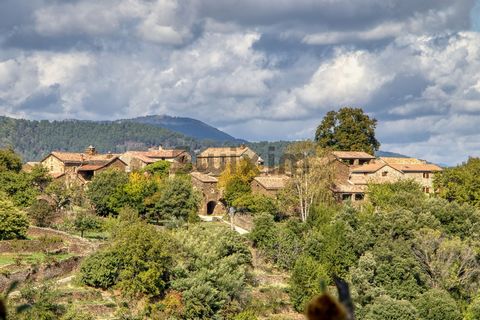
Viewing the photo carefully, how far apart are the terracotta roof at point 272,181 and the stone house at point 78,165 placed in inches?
638

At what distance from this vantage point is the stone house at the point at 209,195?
239 feet

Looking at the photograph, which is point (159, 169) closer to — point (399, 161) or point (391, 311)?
point (399, 161)

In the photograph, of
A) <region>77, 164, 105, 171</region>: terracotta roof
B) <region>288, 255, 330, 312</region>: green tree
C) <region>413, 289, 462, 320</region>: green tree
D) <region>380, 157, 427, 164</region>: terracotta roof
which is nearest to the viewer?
<region>413, 289, 462, 320</region>: green tree

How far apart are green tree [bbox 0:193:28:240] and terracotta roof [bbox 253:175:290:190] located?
2481 cm

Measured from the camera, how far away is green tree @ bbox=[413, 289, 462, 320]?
47.7m

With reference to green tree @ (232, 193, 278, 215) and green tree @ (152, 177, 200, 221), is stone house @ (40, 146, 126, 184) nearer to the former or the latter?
green tree @ (152, 177, 200, 221)

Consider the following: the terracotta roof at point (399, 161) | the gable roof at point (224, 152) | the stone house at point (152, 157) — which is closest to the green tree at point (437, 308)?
the terracotta roof at point (399, 161)

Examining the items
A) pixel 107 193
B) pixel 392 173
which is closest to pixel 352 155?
pixel 392 173

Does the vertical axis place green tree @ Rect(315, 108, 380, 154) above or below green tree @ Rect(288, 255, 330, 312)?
above

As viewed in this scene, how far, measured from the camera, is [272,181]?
7162cm

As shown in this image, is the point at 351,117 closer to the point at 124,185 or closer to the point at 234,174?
the point at 234,174

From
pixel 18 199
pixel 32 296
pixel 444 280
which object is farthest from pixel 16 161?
pixel 444 280

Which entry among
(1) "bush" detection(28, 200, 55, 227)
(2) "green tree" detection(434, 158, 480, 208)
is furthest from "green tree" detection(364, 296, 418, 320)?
(1) "bush" detection(28, 200, 55, 227)

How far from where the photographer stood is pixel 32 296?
128ft
